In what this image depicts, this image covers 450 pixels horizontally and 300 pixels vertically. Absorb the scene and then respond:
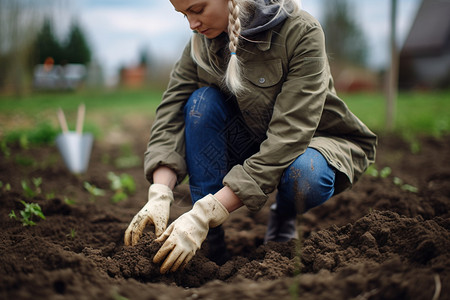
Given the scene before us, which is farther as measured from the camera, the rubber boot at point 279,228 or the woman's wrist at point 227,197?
the rubber boot at point 279,228

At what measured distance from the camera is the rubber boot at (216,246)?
185 centimetres

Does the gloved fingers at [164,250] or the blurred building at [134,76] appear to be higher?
the gloved fingers at [164,250]

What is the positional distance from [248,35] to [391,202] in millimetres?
1159

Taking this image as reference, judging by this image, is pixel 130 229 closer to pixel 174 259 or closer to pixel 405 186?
pixel 174 259

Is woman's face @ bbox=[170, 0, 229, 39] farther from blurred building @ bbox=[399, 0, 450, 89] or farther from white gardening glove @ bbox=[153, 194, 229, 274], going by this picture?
blurred building @ bbox=[399, 0, 450, 89]

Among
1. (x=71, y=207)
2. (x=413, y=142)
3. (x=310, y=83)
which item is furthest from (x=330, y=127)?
(x=413, y=142)

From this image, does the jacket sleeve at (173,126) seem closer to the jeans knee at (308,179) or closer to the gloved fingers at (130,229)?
the gloved fingers at (130,229)

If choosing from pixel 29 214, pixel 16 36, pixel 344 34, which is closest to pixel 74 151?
pixel 29 214

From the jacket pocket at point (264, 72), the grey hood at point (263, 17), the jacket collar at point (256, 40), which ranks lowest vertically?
the jacket pocket at point (264, 72)

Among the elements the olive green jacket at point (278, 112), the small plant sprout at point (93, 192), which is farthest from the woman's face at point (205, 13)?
the small plant sprout at point (93, 192)

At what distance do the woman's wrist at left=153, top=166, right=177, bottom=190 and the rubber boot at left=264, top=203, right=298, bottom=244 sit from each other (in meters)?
0.57

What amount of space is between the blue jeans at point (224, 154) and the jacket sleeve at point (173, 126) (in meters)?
0.06

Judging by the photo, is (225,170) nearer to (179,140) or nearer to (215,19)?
(179,140)

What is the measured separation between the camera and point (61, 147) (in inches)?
130
